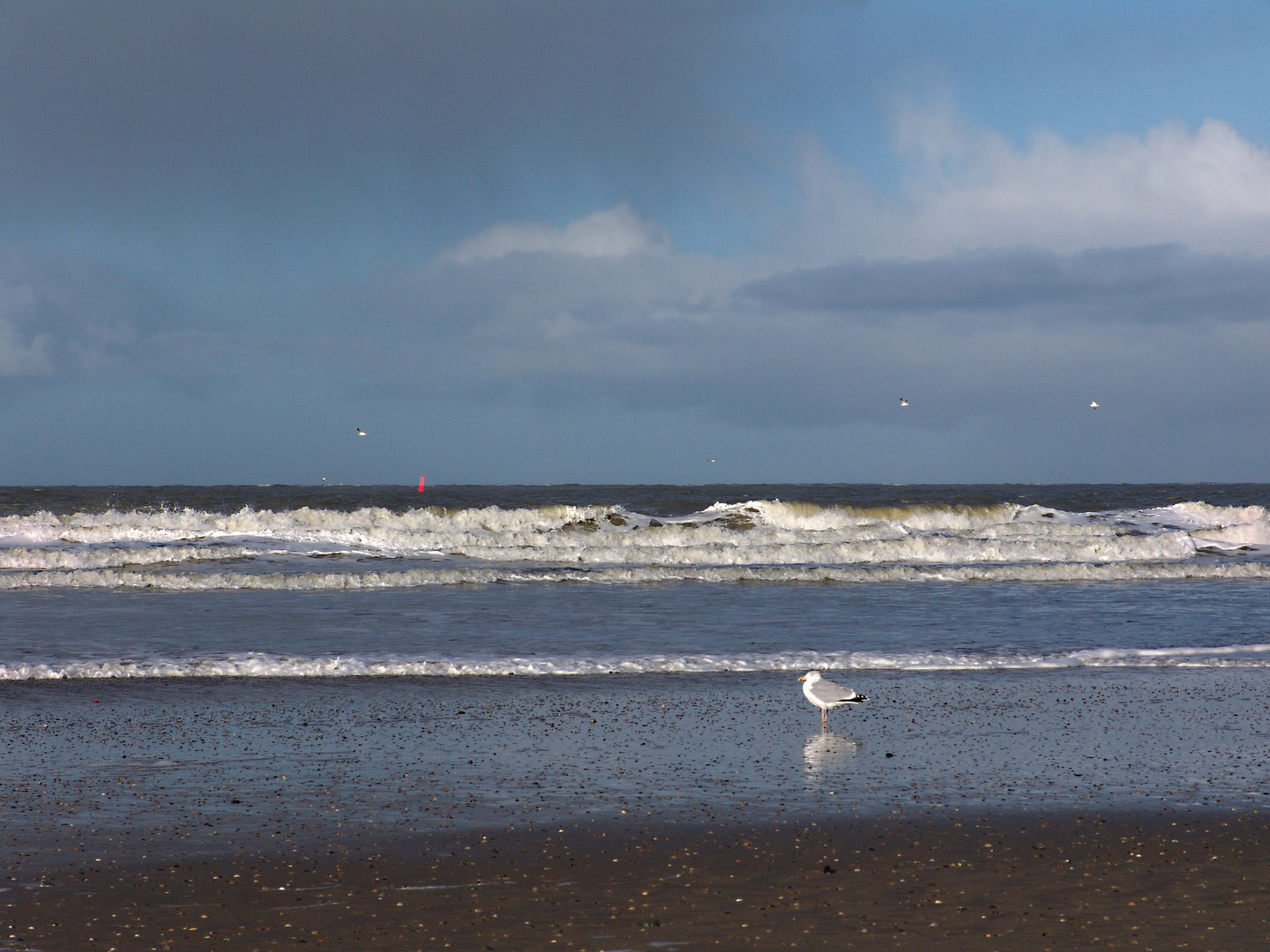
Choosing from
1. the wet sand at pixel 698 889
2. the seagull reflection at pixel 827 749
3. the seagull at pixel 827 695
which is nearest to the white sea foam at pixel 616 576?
the seagull at pixel 827 695

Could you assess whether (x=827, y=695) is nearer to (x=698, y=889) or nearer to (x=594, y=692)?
(x=594, y=692)

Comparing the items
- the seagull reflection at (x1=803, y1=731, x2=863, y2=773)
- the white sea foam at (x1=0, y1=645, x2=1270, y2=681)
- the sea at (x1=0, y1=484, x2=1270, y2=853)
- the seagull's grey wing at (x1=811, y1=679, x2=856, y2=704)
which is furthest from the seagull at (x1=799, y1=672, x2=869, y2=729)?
the white sea foam at (x1=0, y1=645, x2=1270, y2=681)

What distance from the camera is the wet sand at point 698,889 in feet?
17.0

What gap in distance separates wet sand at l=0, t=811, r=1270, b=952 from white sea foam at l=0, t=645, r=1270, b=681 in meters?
6.36

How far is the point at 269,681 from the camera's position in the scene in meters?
12.5

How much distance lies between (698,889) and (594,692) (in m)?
6.08

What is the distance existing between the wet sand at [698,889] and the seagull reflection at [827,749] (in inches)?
62.8

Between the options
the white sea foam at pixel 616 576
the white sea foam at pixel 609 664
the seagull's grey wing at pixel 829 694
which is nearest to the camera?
the seagull's grey wing at pixel 829 694

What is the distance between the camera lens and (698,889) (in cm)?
586

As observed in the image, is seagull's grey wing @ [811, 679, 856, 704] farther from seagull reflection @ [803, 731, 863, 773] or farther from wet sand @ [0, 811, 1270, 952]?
wet sand @ [0, 811, 1270, 952]

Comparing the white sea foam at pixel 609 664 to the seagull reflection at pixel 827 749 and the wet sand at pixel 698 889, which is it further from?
the wet sand at pixel 698 889

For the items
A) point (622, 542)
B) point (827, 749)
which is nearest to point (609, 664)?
point (827, 749)

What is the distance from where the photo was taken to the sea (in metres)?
7.68

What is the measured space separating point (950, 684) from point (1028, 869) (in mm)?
6257
